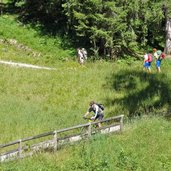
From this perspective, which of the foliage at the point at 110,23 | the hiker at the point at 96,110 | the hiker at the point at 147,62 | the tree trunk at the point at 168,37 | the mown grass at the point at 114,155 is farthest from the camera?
the tree trunk at the point at 168,37

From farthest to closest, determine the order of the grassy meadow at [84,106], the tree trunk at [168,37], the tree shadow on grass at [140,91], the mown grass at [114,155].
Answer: the tree trunk at [168,37] → the tree shadow on grass at [140,91] → the grassy meadow at [84,106] → the mown grass at [114,155]

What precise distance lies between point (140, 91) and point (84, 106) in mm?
3805

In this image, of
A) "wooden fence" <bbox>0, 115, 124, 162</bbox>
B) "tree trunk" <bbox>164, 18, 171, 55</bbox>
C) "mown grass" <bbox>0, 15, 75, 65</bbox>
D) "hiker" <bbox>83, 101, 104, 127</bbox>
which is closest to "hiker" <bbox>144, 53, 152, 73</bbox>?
"mown grass" <bbox>0, 15, 75, 65</bbox>

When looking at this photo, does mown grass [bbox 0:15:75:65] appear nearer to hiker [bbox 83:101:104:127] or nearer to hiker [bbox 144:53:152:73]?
hiker [bbox 144:53:152:73]

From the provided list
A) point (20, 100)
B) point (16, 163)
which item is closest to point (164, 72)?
point (20, 100)

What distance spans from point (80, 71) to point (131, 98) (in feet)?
16.6

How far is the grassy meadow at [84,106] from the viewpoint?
1522cm

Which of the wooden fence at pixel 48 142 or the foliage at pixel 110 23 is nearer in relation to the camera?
the wooden fence at pixel 48 142

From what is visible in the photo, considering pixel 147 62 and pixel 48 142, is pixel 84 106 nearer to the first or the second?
pixel 147 62

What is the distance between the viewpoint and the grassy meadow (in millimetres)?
15219

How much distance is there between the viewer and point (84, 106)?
23.3 m

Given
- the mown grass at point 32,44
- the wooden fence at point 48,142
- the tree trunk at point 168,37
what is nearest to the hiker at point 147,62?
the mown grass at point 32,44

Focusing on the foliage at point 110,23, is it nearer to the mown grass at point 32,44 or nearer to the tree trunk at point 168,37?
the tree trunk at point 168,37

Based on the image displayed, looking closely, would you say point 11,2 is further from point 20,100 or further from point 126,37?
point 20,100
